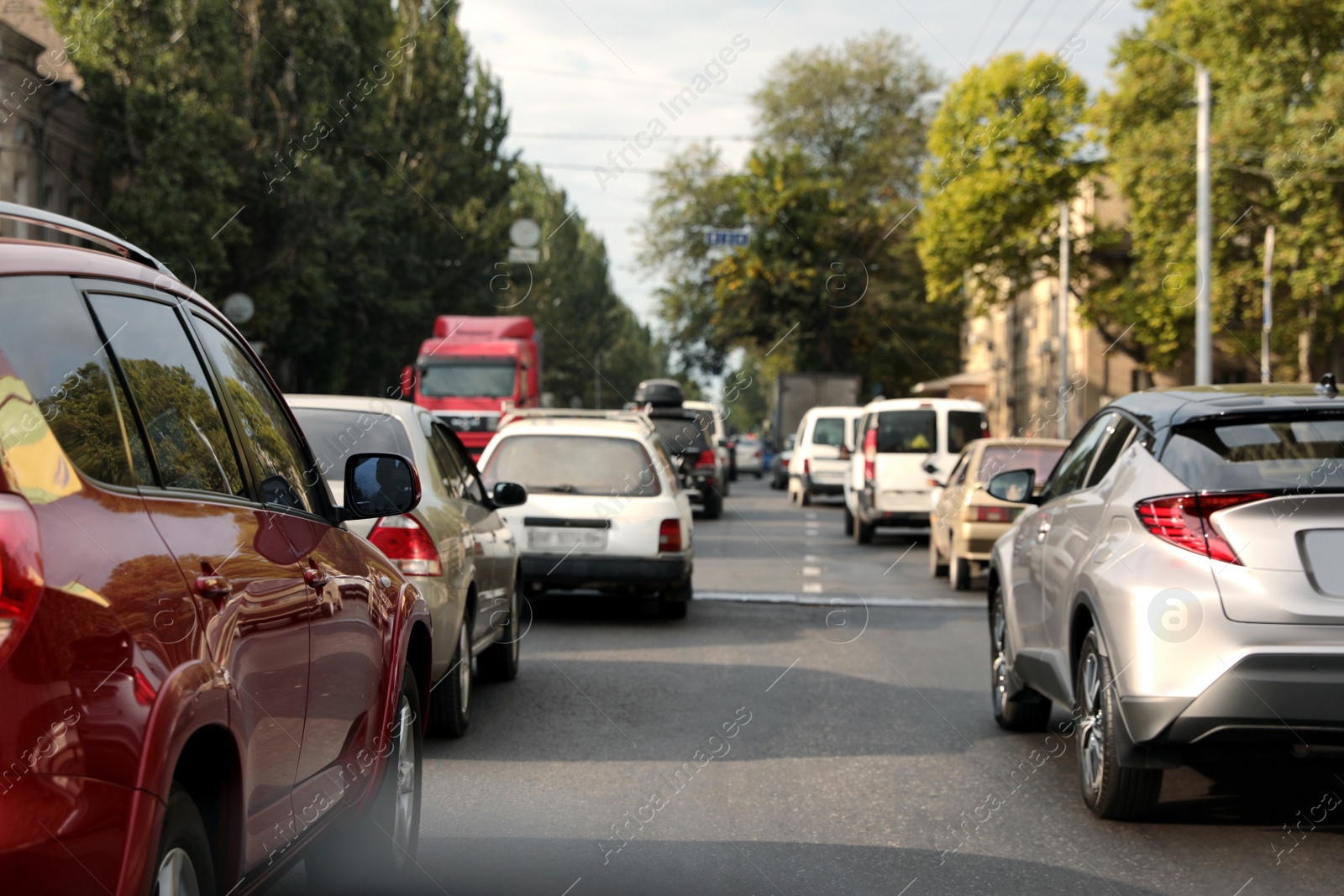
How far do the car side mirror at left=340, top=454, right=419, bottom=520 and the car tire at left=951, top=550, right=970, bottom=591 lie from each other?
446 inches

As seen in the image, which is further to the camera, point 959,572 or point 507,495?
point 959,572

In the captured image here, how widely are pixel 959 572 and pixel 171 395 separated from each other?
1290 cm

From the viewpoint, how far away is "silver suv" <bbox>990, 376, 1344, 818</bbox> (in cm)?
520

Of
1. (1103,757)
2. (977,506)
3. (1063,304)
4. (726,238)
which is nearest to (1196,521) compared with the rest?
(1103,757)

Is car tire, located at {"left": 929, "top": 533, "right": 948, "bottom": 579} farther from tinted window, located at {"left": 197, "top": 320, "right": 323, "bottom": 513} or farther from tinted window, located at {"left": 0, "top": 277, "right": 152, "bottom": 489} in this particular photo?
tinted window, located at {"left": 0, "top": 277, "right": 152, "bottom": 489}

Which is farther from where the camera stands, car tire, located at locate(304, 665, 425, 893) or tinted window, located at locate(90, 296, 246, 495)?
car tire, located at locate(304, 665, 425, 893)

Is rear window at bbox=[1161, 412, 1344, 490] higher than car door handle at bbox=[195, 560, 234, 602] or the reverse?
higher

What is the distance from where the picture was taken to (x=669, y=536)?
12125 millimetres

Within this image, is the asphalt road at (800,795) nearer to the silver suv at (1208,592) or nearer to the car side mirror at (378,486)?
the silver suv at (1208,592)

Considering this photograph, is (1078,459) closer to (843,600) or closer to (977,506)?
(843,600)

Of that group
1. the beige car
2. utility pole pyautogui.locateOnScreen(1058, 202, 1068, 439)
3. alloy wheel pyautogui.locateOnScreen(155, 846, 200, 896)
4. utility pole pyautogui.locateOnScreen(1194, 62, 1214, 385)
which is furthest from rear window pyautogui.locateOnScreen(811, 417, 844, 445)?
alloy wheel pyautogui.locateOnScreen(155, 846, 200, 896)

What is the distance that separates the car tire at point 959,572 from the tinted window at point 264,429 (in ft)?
38.2

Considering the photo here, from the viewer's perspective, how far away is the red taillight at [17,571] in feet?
7.34

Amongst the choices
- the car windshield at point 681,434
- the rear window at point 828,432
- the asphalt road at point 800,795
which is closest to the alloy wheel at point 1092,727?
the asphalt road at point 800,795
